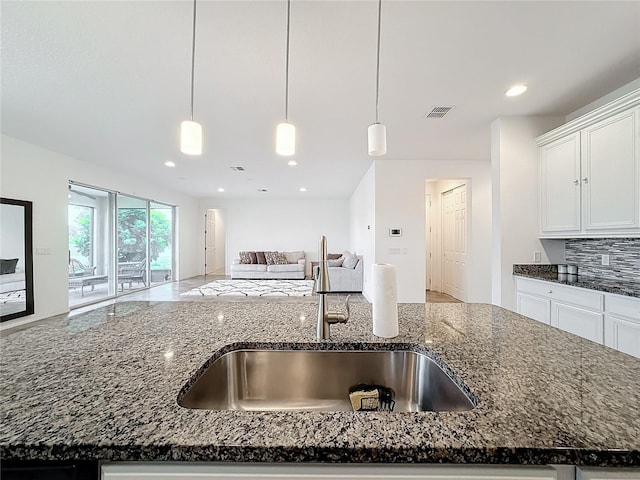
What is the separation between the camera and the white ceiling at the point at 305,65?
1.76m

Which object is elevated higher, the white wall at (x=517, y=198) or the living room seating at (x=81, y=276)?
the white wall at (x=517, y=198)

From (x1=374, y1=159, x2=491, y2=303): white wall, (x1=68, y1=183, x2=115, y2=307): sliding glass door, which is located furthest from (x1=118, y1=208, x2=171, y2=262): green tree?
(x1=374, y1=159, x2=491, y2=303): white wall

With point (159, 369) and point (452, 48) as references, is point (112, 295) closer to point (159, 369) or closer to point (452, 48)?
point (159, 369)

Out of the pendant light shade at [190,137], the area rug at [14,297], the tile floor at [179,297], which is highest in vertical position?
the pendant light shade at [190,137]

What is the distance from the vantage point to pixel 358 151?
4.44m

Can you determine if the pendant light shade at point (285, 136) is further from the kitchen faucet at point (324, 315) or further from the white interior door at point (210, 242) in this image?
the white interior door at point (210, 242)

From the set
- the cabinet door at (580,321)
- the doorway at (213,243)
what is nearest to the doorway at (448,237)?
the cabinet door at (580,321)

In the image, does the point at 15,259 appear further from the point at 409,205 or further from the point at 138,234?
the point at 409,205

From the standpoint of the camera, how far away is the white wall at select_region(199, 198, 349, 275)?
1001 cm

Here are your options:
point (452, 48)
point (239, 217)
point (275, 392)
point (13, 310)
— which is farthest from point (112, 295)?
point (452, 48)

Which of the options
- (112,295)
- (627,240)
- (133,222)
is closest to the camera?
(627,240)

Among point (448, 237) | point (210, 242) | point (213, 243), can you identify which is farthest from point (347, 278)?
point (213, 243)

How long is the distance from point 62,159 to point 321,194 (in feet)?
19.7

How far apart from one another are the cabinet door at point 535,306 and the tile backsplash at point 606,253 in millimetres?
619
